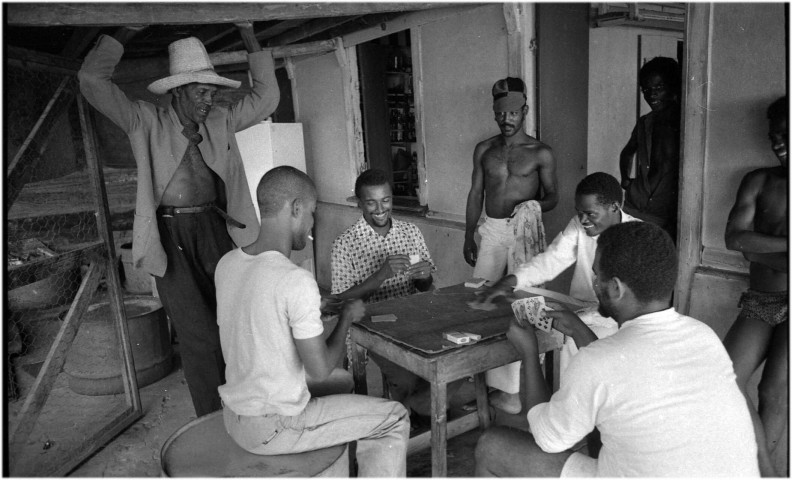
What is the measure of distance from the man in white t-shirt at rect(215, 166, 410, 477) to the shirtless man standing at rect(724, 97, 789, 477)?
5.34 ft

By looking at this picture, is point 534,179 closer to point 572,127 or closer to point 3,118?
point 572,127

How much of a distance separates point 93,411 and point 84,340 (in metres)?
0.53

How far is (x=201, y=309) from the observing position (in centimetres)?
329

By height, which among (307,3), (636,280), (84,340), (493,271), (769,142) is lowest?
(84,340)

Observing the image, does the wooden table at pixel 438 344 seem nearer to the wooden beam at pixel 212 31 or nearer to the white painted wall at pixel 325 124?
the wooden beam at pixel 212 31

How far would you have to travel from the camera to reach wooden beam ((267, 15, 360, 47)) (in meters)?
5.77

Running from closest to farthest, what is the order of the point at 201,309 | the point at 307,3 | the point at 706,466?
1. the point at 706,466
2. the point at 307,3
3. the point at 201,309

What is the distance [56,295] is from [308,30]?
12.1 feet

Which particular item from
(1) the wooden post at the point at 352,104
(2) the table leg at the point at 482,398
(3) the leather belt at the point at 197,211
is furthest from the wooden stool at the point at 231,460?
(1) the wooden post at the point at 352,104

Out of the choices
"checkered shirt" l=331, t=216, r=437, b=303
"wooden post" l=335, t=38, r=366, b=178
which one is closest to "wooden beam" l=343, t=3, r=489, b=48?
"wooden post" l=335, t=38, r=366, b=178

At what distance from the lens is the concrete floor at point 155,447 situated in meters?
3.02

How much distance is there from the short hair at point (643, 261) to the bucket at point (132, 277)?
6.13m

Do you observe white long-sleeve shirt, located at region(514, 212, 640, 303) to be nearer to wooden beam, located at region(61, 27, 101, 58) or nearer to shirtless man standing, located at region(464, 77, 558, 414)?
shirtless man standing, located at region(464, 77, 558, 414)

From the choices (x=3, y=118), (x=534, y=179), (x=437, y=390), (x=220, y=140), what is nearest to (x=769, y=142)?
(x=534, y=179)
